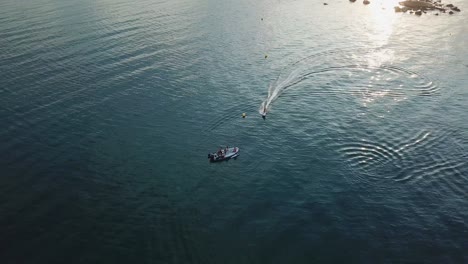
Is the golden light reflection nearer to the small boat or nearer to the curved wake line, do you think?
the curved wake line

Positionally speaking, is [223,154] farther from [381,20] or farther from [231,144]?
[381,20]

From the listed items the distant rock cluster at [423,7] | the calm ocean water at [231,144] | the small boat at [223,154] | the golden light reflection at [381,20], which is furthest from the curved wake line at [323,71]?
the distant rock cluster at [423,7]

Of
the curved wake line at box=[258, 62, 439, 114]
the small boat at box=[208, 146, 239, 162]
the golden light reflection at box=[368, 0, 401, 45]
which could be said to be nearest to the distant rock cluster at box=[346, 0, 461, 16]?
the golden light reflection at box=[368, 0, 401, 45]

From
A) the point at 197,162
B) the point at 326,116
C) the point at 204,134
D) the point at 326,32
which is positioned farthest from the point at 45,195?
the point at 326,32

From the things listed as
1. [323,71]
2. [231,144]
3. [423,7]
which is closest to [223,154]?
[231,144]

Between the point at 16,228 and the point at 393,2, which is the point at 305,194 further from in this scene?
the point at 393,2
